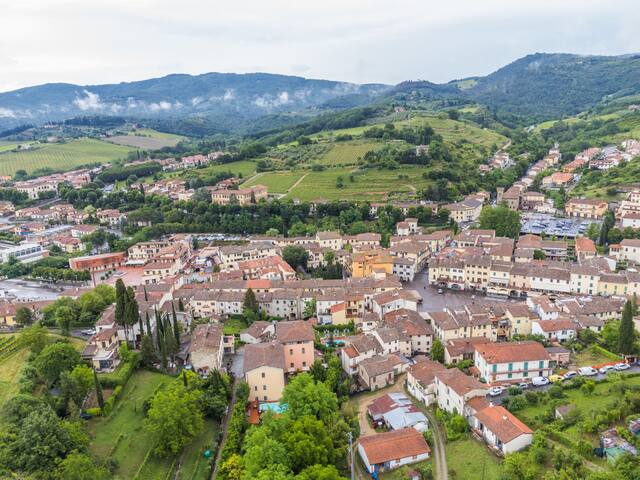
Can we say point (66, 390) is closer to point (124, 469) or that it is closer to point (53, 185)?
point (124, 469)

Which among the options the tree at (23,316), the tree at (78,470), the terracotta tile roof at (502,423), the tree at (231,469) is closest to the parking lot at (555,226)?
the terracotta tile roof at (502,423)

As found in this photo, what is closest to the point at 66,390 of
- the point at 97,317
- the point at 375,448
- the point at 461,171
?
the point at 97,317

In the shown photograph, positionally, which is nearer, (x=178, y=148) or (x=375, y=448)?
(x=375, y=448)

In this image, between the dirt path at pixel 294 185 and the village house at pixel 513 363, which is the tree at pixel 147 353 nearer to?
the village house at pixel 513 363

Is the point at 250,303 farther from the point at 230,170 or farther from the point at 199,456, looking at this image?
the point at 230,170

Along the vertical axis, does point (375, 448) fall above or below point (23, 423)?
below

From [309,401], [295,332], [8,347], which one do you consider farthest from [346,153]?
[309,401]

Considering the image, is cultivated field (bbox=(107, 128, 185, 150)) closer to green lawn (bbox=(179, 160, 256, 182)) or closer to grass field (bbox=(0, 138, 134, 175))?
grass field (bbox=(0, 138, 134, 175))
